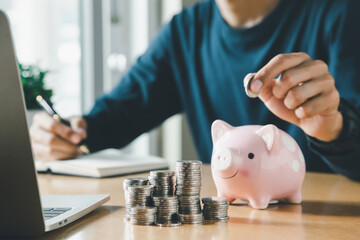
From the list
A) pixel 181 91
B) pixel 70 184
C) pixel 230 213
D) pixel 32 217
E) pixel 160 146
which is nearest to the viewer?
pixel 32 217

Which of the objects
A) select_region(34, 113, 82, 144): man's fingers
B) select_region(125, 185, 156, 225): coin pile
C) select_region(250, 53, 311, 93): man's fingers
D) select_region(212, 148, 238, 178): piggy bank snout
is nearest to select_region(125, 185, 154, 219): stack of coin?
select_region(125, 185, 156, 225): coin pile

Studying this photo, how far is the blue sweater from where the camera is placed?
118 cm

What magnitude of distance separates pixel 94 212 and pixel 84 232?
11 centimetres

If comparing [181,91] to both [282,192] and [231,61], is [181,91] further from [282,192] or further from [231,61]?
[282,192]

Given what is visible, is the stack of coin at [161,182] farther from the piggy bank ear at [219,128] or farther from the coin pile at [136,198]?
the piggy bank ear at [219,128]

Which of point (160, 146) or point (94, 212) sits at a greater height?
point (94, 212)

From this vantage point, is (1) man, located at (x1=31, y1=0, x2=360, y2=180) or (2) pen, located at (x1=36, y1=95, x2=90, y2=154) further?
(2) pen, located at (x1=36, y1=95, x2=90, y2=154)

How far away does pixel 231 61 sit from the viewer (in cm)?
140

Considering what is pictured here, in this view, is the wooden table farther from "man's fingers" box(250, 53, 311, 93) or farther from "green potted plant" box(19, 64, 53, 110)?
"green potted plant" box(19, 64, 53, 110)

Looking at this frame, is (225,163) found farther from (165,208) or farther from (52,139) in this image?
(52,139)

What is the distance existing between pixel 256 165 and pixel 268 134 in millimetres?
49

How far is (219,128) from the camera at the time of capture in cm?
67

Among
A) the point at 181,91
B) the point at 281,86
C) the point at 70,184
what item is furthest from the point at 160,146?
the point at 281,86

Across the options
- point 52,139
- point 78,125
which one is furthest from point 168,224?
point 78,125
